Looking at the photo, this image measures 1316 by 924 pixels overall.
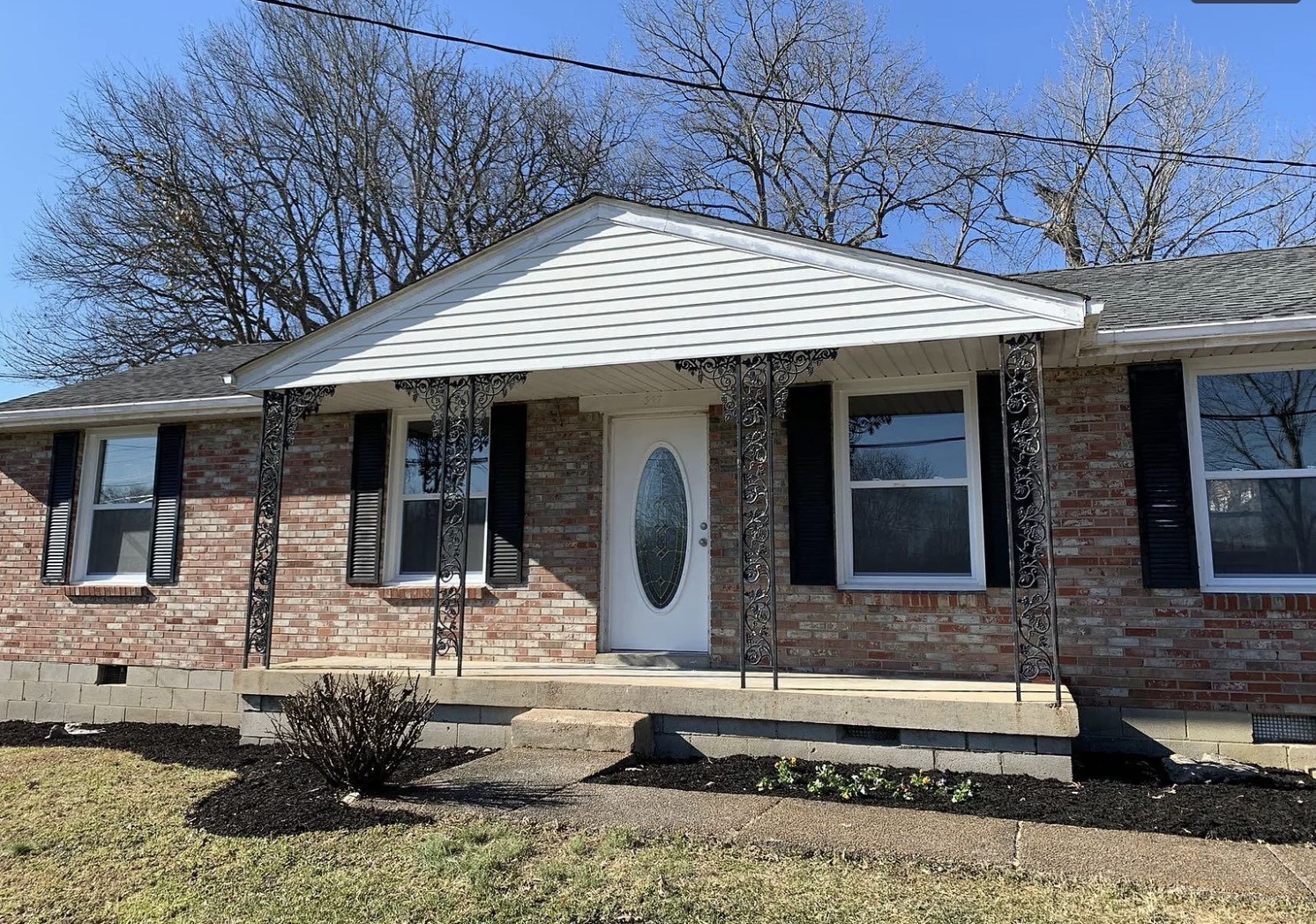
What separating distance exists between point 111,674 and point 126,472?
83.4 inches

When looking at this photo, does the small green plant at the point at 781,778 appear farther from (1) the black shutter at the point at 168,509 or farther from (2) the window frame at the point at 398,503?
(1) the black shutter at the point at 168,509

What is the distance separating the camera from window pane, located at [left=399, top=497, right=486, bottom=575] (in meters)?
8.42

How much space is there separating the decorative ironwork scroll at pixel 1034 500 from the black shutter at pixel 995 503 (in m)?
0.42

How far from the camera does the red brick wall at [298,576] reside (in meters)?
7.96

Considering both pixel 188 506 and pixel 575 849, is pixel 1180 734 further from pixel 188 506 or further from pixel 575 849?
pixel 188 506

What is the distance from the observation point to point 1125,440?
21.3 ft

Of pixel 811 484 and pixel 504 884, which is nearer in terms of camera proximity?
pixel 504 884

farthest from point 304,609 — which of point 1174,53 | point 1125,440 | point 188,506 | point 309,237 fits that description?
point 1174,53

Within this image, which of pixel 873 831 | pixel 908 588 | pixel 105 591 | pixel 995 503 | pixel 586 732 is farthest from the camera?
pixel 105 591

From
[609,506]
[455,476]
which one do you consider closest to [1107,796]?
[609,506]

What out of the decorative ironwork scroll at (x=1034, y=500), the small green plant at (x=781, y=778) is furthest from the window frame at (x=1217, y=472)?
the small green plant at (x=781, y=778)

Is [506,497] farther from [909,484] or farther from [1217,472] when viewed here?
[1217,472]

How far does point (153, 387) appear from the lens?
9.85 m

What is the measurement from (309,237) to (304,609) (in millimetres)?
14767
